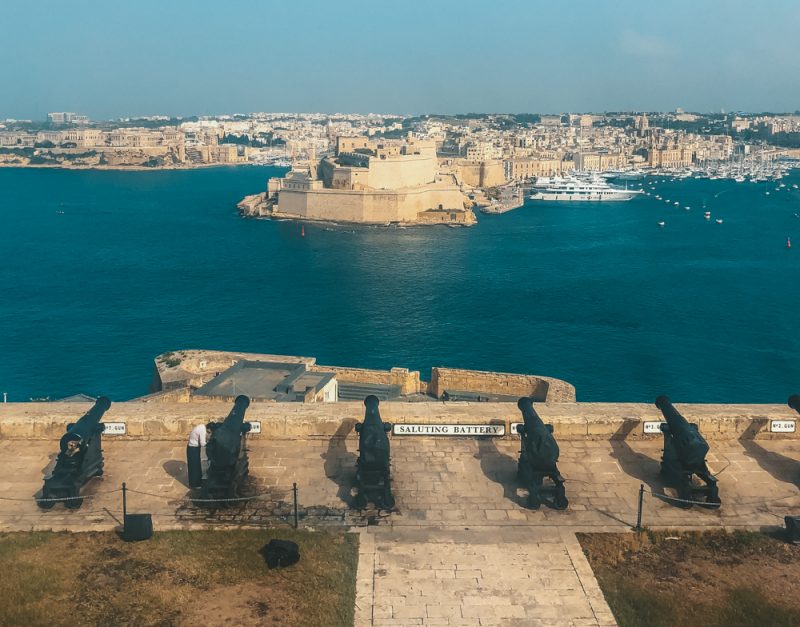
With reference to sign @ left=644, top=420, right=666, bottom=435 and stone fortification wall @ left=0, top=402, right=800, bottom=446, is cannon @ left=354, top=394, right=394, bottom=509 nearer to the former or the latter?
stone fortification wall @ left=0, top=402, right=800, bottom=446

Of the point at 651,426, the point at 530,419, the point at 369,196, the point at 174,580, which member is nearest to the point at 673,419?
the point at 651,426

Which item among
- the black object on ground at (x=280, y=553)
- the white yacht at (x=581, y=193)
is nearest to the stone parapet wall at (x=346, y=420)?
the black object on ground at (x=280, y=553)

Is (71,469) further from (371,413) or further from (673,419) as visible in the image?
(673,419)

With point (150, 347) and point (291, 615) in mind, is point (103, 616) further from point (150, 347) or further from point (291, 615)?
point (150, 347)

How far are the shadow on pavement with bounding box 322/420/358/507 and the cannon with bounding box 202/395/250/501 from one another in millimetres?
622

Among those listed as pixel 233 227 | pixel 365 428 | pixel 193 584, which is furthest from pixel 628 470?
pixel 233 227

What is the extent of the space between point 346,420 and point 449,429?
742 mm

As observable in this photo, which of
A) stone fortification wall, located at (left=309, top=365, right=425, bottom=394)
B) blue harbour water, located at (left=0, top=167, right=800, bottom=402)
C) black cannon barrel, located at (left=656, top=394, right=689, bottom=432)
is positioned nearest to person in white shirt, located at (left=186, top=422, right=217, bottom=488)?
black cannon barrel, located at (left=656, top=394, right=689, bottom=432)

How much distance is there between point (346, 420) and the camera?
213 inches

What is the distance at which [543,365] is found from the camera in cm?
2098

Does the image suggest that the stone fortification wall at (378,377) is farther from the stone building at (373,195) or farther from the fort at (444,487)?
the stone building at (373,195)

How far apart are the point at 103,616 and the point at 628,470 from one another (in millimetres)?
3228

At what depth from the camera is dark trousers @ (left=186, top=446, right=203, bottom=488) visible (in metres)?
4.52

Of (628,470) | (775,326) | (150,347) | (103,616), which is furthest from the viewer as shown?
(775,326)
